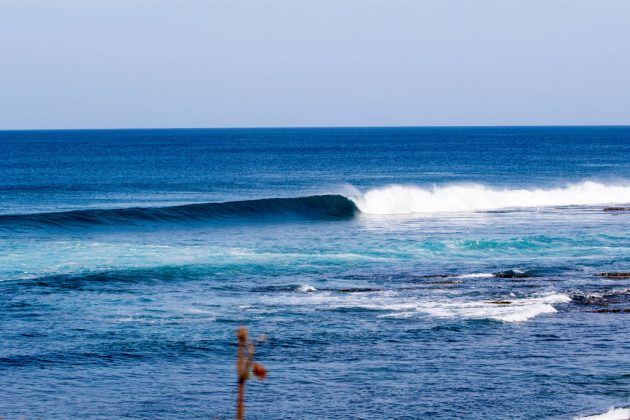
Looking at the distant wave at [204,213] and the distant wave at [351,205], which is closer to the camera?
the distant wave at [204,213]

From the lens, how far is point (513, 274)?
29.9 meters

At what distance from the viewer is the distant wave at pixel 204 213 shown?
1779 inches

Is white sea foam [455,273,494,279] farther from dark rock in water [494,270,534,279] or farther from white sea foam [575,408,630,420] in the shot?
white sea foam [575,408,630,420]

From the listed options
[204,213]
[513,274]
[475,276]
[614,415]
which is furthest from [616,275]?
[204,213]

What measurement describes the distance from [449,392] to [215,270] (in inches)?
593

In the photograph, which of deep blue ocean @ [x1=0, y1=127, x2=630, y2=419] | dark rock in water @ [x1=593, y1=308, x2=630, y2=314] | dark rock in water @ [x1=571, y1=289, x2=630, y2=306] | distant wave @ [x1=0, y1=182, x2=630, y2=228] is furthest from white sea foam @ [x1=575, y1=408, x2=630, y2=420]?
distant wave @ [x1=0, y1=182, x2=630, y2=228]

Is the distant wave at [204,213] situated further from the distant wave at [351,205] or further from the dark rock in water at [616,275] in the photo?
the dark rock in water at [616,275]

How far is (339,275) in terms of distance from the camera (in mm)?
30125

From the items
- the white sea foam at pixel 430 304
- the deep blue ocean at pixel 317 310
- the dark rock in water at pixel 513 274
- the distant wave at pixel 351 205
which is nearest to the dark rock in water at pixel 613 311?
the deep blue ocean at pixel 317 310

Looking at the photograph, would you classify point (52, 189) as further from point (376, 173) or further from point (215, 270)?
point (215, 270)

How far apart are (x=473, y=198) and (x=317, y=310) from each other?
3681 cm

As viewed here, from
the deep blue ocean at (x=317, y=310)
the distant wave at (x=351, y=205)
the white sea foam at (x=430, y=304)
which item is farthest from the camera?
the distant wave at (x=351, y=205)

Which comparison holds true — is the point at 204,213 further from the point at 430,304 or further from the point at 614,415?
the point at 614,415

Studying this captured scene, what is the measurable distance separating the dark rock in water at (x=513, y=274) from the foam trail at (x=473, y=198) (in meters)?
24.8
